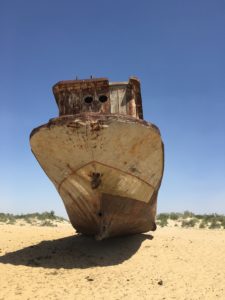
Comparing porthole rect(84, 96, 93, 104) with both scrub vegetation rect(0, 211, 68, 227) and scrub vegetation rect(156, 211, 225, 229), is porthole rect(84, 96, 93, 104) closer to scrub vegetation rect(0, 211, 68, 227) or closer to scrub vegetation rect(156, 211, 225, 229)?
scrub vegetation rect(156, 211, 225, 229)

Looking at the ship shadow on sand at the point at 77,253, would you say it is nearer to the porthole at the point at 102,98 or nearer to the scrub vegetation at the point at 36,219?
the porthole at the point at 102,98

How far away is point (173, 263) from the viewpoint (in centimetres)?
696

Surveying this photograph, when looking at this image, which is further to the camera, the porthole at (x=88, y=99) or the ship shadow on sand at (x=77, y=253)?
the porthole at (x=88, y=99)

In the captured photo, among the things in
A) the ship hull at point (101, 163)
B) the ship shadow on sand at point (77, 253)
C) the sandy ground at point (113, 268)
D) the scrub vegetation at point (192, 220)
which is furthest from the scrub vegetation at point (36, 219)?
the ship hull at point (101, 163)

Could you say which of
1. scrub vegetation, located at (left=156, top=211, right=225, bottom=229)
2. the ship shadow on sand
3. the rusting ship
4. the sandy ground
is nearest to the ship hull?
the rusting ship

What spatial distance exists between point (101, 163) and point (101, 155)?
6.3 inches

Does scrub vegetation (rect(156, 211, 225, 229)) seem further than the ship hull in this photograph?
Yes

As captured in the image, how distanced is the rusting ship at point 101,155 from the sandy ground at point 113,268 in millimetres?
544

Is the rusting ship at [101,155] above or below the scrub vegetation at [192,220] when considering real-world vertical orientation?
above

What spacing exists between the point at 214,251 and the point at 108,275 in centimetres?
309

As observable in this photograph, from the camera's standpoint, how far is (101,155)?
669cm

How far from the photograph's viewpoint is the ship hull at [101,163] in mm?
6535

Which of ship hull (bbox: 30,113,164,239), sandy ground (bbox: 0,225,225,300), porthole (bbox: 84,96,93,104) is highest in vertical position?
porthole (bbox: 84,96,93,104)

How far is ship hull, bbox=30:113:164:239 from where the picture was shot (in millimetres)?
6535
